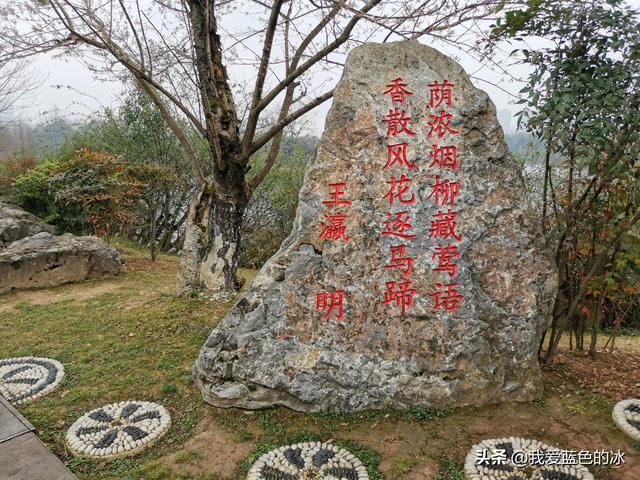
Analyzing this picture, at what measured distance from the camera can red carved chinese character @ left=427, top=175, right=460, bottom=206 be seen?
11.5 feet

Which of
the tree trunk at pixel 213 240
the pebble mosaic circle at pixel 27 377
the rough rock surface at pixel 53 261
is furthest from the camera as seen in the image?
the rough rock surface at pixel 53 261

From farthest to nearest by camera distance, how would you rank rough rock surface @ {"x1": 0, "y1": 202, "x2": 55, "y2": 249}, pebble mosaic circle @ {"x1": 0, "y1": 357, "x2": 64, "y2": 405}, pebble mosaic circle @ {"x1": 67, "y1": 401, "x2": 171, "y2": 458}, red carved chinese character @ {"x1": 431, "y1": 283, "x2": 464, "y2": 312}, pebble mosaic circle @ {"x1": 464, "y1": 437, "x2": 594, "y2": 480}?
1. rough rock surface @ {"x1": 0, "y1": 202, "x2": 55, "y2": 249}
2. pebble mosaic circle @ {"x1": 0, "y1": 357, "x2": 64, "y2": 405}
3. red carved chinese character @ {"x1": 431, "y1": 283, "x2": 464, "y2": 312}
4. pebble mosaic circle @ {"x1": 67, "y1": 401, "x2": 171, "y2": 458}
5. pebble mosaic circle @ {"x1": 464, "y1": 437, "x2": 594, "y2": 480}

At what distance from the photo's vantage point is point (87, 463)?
3146 mm

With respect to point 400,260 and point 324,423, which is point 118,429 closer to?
point 324,423

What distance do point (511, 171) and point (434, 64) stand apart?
976 mm

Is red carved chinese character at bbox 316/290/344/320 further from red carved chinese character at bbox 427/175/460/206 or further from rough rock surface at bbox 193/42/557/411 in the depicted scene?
red carved chinese character at bbox 427/175/460/206

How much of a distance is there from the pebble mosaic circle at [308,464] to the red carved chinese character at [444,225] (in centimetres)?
162

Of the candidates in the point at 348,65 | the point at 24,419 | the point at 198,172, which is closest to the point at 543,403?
the point at 348,65

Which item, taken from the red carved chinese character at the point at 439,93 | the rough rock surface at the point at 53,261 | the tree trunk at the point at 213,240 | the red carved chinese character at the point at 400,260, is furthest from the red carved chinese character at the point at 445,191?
the rough rock surface at the point at 53,261

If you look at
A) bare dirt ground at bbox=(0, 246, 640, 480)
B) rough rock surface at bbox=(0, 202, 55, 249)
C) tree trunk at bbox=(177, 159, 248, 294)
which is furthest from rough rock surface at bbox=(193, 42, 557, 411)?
rough rock surface at bbox=(0, 202, 55, 249)

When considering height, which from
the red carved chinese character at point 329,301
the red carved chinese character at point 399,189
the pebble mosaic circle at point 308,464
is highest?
the red carved chinese character at point 399,189

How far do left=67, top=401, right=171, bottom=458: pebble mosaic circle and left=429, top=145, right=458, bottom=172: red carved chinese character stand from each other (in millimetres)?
2725

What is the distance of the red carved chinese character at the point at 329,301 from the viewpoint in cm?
352

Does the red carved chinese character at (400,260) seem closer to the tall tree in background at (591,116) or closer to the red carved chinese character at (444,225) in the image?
the red carved chinese character at (444,225)
